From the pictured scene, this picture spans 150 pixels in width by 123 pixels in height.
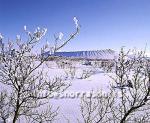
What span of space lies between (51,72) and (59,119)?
78.1 feet

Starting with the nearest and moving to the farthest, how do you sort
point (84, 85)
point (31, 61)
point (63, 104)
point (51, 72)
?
point (31, 61) < point (63, 104) < point (84, 85) < point (51, 72)

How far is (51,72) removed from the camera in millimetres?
39000

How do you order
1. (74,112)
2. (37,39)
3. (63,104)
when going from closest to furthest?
1. (37,39)
2. (74,112)
3. (63,104)

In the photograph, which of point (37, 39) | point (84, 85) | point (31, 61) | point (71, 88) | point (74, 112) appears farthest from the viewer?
point (84, 85)

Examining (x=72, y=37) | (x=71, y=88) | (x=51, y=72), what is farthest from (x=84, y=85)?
(x=72, y=37)

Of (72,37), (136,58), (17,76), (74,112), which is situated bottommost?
(74,112)

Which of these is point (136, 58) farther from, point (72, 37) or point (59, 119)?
point (59, 119)

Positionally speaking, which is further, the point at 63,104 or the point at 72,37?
the point at 63,104

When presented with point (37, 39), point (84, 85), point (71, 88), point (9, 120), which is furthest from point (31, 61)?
point (84, 85)

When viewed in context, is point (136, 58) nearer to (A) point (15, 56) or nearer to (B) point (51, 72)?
(A) point (15, 56)

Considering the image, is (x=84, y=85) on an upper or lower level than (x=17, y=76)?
lower

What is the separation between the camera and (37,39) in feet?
24.3

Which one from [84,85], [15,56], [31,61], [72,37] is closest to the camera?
[72,37]

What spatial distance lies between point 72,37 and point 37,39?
67.6 inches
